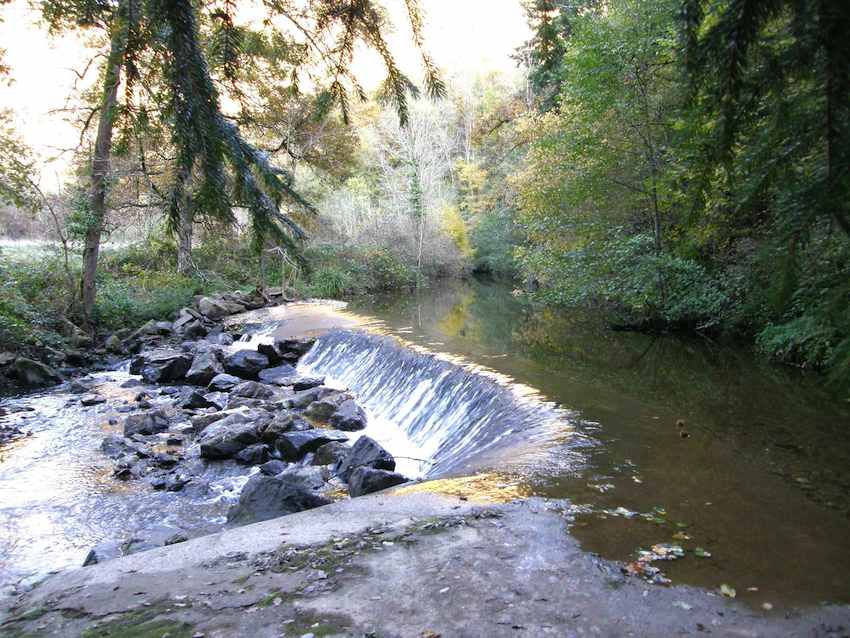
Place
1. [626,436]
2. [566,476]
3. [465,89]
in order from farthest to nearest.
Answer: [465,89]
[626,436]
[566,476]

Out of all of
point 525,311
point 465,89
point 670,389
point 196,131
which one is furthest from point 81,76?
point 465,89

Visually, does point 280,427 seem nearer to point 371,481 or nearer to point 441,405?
point 441,405

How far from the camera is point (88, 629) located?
343 centimetres

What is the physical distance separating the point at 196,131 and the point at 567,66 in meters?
14.8

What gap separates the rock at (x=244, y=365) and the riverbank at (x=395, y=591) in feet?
29.9

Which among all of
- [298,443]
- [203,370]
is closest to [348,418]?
[298,443]

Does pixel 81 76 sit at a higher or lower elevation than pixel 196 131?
higher

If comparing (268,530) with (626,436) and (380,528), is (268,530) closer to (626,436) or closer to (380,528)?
(380,528)

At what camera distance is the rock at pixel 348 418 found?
990 cm

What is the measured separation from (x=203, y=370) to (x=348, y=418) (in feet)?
16.4

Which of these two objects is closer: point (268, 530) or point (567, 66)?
point (268, 530)

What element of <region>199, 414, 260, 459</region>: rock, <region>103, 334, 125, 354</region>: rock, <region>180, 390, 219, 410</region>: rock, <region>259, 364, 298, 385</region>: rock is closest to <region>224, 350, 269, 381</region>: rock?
<region>259, 364, 298, 385</region>: rock

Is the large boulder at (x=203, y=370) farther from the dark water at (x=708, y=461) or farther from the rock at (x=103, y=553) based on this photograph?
the rock at (x=103, y=553)

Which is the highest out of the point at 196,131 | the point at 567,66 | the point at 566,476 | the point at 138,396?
the point at 567,66
